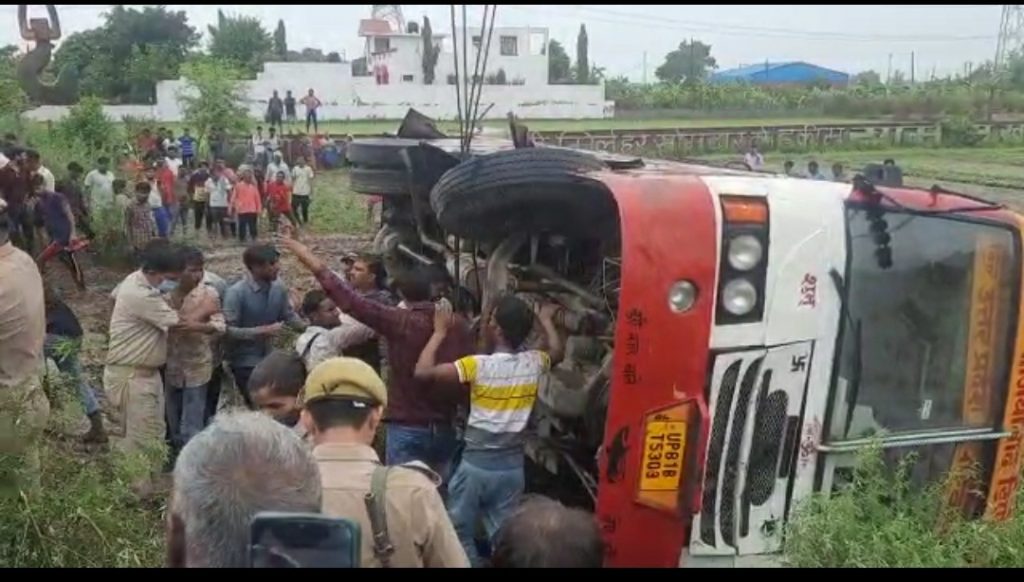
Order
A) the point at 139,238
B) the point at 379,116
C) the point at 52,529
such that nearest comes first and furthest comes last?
the point at 52,529
the point at 139,238
the point at 379,116

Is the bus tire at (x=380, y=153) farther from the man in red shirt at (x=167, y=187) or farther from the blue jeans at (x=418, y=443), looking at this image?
the man in red shirt at (x=167, y=187)

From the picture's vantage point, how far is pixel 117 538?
3.90 m

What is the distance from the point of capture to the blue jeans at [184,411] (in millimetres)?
5410

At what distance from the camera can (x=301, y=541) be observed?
193 centimetres

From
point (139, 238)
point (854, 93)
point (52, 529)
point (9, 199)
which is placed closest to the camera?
point (52, 529)

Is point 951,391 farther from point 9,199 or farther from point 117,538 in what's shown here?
point 9,199

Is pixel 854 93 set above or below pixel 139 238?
above

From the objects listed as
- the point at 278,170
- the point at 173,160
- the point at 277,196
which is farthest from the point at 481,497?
the point at 173,160

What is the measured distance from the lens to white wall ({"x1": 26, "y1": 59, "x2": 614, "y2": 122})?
3334 centimetres

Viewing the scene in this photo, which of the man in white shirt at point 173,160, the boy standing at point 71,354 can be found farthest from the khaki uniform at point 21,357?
the man in white shirt at point 173,160

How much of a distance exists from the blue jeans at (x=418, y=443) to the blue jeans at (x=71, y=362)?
1.95m

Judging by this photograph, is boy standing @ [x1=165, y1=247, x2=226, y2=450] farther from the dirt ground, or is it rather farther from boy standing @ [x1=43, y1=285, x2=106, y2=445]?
the dirt ground
